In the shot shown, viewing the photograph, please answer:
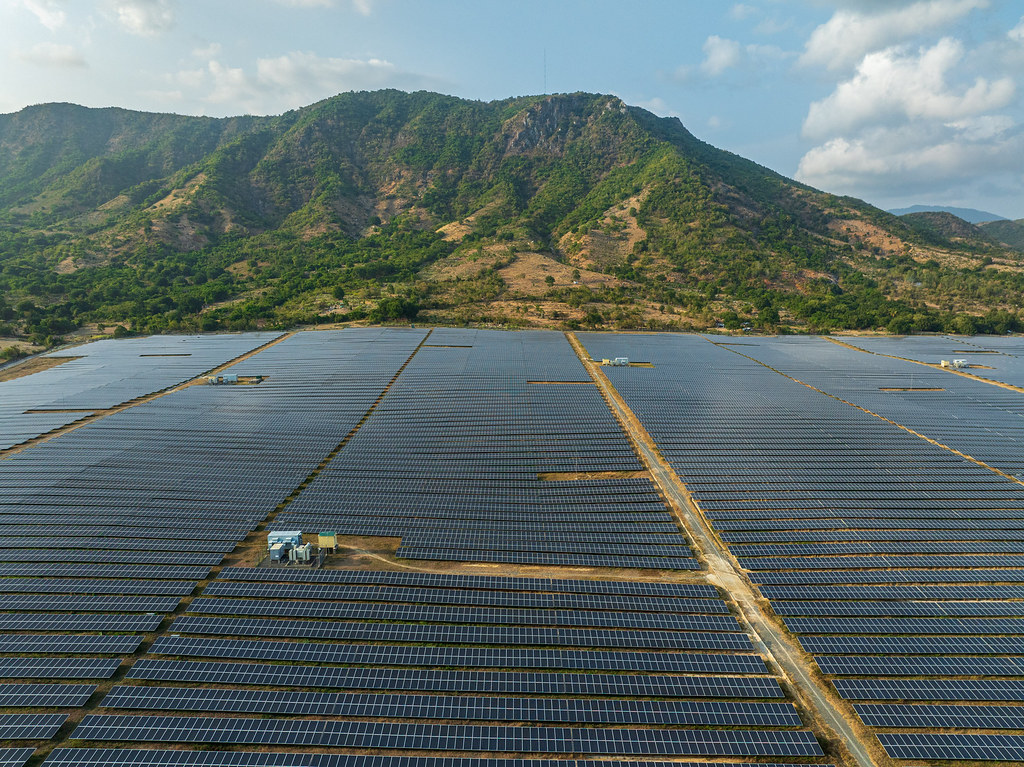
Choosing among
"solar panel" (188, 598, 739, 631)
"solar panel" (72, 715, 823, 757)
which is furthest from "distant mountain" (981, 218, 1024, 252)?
"solar panel" (72, 715, 823, 757)

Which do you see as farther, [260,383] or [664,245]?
[664,245]

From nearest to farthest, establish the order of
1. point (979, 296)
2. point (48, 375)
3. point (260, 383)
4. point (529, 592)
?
1. point (529, 592)
2. point (260, 383)
3. point (48, 375)
4. point (979, 296)

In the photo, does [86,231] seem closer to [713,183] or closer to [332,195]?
[332,195]

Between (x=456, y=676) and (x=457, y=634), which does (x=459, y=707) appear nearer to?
(x=456, y=676)

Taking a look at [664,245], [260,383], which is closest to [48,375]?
[260,383]

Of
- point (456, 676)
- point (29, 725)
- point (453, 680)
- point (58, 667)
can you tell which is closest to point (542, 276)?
point (456, 676)

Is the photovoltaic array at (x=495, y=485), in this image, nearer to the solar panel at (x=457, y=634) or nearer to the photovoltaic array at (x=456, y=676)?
the photovoltaic array at (x=456, y=676)
